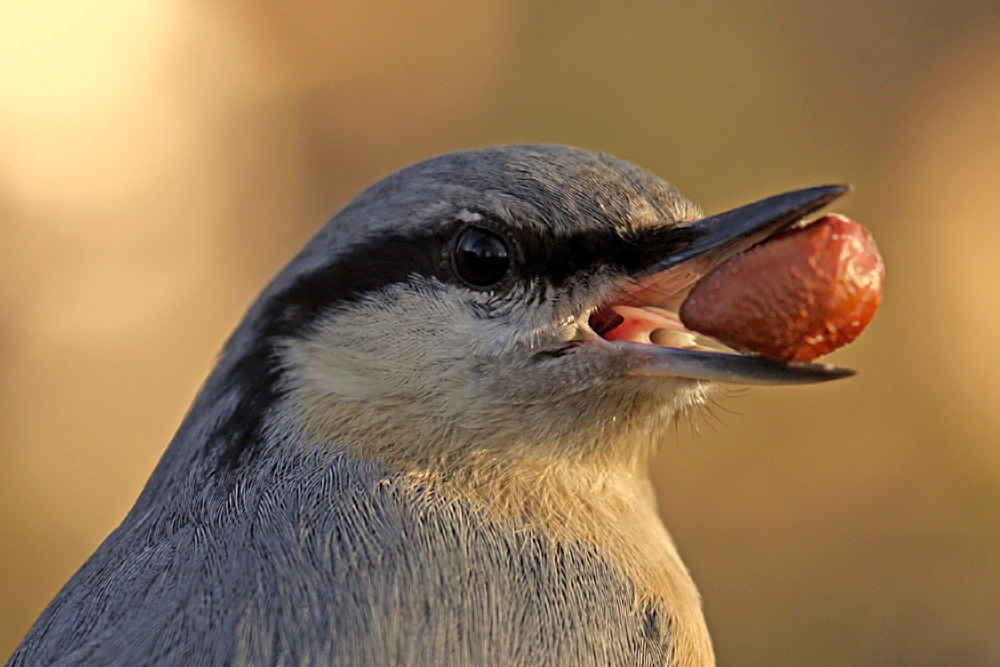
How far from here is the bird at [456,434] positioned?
4.70 ft

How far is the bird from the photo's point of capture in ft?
4.70

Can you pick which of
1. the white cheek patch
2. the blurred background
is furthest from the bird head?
the blurred background

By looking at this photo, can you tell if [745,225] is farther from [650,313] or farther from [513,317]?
[513,317]

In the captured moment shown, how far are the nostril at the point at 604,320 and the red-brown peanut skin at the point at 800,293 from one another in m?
0.17

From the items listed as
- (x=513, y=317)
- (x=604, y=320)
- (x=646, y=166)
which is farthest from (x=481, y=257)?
(x=646, y=166)

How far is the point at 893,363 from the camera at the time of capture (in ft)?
18.6

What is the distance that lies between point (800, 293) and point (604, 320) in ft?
1.13

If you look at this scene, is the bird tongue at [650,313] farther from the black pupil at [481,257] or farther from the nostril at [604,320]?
the black pupil at [481,257]

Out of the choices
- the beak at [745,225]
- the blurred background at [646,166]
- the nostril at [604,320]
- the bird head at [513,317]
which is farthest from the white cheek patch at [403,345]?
the blurred background at [646,166]

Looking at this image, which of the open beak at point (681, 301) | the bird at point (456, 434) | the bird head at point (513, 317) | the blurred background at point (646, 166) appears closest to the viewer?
the bird at point (456, 434)

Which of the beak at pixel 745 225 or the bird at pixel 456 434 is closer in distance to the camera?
the bird at pixel 456 434

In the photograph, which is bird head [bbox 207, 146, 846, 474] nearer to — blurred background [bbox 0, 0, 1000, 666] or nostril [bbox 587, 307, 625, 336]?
nostril [bbox 587, 307, 625, 336]

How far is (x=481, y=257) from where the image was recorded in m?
1.71

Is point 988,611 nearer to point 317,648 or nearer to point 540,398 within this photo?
point 540,398
